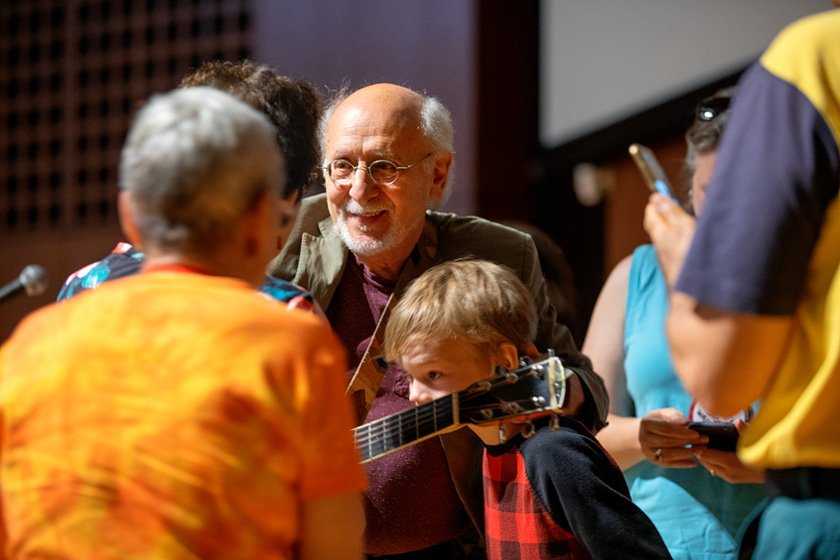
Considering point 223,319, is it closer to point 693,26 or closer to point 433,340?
point 433,340

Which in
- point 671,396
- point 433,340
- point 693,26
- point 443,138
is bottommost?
point 671,396

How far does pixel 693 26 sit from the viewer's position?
4871mm

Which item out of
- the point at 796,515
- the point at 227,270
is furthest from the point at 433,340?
the point at 796,515

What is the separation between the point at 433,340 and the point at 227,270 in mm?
854

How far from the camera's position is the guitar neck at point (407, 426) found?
2.11 meters

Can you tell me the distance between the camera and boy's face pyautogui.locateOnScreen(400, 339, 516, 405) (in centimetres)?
221

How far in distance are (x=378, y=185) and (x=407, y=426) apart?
62cm

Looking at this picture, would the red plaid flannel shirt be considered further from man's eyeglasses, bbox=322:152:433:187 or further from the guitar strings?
man's eyeglasses, bbox=322:152:433:187

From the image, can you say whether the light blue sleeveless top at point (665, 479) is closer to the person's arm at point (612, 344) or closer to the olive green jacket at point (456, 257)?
the person's arm at point (612, 344)

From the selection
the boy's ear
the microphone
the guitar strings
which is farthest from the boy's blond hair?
the microphone

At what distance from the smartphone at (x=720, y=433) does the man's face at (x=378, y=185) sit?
730mm

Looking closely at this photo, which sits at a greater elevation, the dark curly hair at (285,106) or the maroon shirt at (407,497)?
the dark curly hair at (285,106)

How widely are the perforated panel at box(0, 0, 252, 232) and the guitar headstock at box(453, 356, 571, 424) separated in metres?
3.67

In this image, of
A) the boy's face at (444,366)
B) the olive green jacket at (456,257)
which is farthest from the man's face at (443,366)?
the olive green jacket at (456,257)
